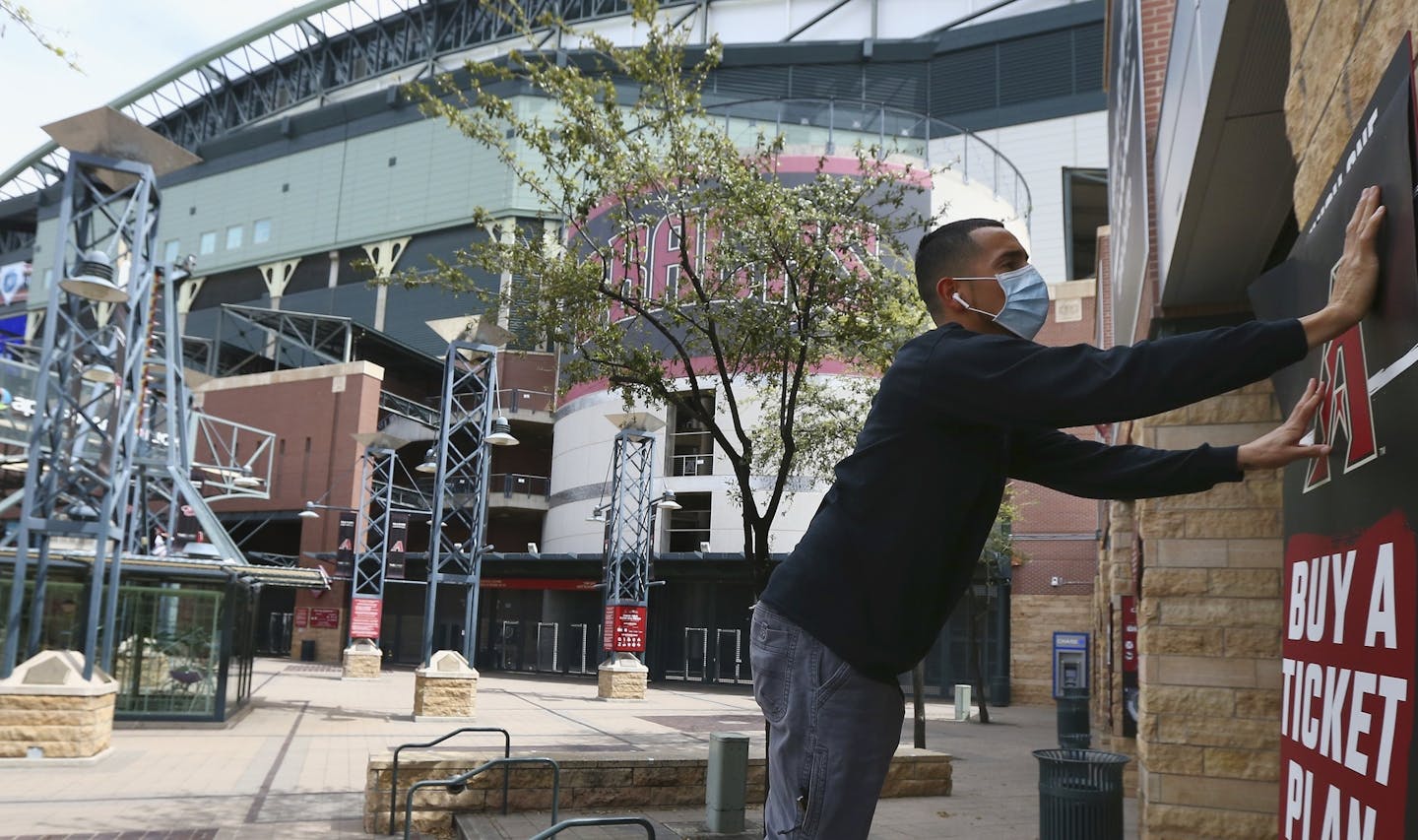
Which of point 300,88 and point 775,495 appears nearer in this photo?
point 775,495

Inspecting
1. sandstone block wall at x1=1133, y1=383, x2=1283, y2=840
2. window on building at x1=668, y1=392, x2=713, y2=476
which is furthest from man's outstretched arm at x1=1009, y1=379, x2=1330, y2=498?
window on building at x1=668, y1=392, x2=713, y2=476

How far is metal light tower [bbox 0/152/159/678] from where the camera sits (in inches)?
538

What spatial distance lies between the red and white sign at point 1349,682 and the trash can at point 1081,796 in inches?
194

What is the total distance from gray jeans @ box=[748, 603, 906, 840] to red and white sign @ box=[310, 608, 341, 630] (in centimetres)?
4348

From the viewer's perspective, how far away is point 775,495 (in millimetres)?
12516

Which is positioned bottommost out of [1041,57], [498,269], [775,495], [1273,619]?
[1273,619]

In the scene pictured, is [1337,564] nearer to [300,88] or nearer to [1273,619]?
[1273,619]

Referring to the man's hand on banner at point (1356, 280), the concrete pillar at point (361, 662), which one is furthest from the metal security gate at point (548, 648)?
the man's hand on banner at point (1356, 280)

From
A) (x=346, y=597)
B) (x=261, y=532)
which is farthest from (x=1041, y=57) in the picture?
(x=261, y=532)

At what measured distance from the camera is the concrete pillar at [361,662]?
102 ft

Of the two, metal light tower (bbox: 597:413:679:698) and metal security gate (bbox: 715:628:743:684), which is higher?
metal light tower (bbox: 597:413:679:698)

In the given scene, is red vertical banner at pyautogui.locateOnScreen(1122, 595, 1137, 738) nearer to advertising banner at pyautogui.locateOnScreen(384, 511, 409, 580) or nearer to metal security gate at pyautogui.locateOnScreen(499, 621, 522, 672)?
advertising banner at pyautogui.locateOnScreen(384, 511, 409, 580)

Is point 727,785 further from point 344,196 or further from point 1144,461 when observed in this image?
point 344,196

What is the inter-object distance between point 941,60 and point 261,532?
36.2m
